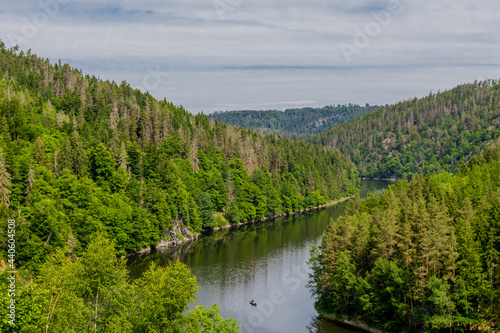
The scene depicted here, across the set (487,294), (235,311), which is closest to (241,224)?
(235,311)

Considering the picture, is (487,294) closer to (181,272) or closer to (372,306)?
(372,306)

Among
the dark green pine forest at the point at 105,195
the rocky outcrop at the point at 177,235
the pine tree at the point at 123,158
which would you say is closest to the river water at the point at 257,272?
the rocky outcrop at the point at 177,235

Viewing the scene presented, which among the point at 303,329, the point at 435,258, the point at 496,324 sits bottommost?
the point at 303,329

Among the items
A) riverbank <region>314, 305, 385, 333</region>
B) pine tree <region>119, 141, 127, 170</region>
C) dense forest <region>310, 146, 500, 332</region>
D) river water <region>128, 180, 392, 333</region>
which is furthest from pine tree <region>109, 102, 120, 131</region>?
riverbank <region>314, 305, 385, 333</region>

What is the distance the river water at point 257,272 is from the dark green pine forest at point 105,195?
250 inches

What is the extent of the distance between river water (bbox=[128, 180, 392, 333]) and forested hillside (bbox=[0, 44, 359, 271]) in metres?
8.88

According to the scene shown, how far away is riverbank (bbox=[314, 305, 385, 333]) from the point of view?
68.6 meters

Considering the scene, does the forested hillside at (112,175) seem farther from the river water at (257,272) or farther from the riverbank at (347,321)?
the riverbank at (347,321)

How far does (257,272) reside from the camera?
9794cm

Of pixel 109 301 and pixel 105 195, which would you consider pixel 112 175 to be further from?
pixel 109 301

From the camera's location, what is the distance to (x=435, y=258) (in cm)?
6241

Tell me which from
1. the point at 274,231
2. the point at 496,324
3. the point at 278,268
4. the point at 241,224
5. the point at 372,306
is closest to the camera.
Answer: the point at 496,324

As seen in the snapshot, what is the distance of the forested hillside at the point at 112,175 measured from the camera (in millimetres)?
91562

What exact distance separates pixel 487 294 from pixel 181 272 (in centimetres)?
3685
